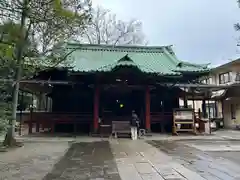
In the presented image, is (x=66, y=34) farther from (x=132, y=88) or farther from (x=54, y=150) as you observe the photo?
(x=132, y=88)

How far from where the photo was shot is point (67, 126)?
54.0 ft

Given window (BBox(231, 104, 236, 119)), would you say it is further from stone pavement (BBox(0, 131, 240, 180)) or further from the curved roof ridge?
stone pavement (BBox(0, 131, 240, 180))

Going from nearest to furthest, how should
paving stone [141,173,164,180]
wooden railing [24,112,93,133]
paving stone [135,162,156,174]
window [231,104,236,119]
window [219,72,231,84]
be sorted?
paving stone [141,173,164,180] → paving stone [135,162,156,174] → wooden railing [24,112,93,133] → window [231,104,236,119] → window [219,72,231,84]

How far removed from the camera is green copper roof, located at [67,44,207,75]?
1581 cm

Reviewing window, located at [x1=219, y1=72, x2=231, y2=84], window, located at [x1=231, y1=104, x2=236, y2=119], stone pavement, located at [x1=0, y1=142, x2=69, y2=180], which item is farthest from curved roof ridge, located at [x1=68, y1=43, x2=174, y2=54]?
stone pavement, located at [x1=0, y1=142, x2=69, y2=180]

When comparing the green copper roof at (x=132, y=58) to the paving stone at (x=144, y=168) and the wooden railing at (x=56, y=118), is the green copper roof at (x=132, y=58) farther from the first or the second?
the paving stone at (x=144, y=168)

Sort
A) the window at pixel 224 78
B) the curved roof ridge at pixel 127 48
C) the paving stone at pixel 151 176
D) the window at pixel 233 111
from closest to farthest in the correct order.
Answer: the paving stone at pixel 151 176 → the curved roof ridge at pixel 127 48 → the window at pixel 233 111 → the window at pixel 224 78

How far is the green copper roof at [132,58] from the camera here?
15812 mm

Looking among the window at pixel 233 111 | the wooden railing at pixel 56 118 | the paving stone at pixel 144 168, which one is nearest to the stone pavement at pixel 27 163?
the paving stone at pixel 144 168

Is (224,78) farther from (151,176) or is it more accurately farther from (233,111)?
(151,176)

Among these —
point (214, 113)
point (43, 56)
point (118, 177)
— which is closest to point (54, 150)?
point (43, 56)

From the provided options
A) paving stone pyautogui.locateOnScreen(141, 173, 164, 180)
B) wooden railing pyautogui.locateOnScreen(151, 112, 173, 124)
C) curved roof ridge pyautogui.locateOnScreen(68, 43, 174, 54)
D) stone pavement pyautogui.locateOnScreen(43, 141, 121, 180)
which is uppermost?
curved roof ridge pyautogui.locateOnScreen(68, 43, 174, 54)

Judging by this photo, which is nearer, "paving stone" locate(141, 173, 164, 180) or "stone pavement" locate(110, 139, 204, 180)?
"paving stone" locate(141, 173, 164, 180)

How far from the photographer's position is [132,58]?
1798 cm
